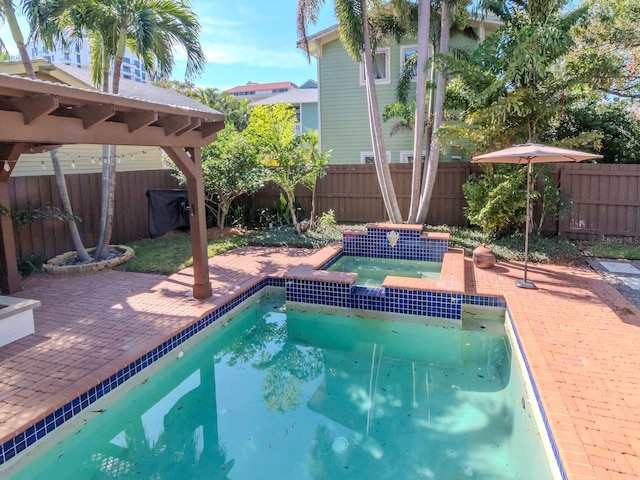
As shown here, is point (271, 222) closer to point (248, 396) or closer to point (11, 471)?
point (248, 396)

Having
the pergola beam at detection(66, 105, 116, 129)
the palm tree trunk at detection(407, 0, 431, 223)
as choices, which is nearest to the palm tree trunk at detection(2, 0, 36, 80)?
the pergola beam at detection(66, 105, 116, 129)

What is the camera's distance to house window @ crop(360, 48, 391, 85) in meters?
13.6

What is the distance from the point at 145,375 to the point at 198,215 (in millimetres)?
2179

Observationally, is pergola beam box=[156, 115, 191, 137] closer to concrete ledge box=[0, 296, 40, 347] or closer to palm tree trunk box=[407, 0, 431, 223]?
concrete ledge box=[0, 296, 40, 347]

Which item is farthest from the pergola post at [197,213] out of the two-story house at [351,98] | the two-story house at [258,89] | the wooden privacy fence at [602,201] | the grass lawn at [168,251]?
the two-story house at [258,89]

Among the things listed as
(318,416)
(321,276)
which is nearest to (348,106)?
(321,276)

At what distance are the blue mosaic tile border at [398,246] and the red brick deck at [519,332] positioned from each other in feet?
3.74

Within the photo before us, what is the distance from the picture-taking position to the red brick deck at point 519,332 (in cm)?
297

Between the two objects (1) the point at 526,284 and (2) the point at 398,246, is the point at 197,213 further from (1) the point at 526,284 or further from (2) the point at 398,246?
(1) the point at 526,284

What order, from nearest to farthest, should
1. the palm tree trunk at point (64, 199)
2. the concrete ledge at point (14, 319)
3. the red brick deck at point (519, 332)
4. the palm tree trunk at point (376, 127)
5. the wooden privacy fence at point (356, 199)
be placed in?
the red brick deck at point (519, 332), the concrete ledge at point (14, 319), the palm tree trunk at point (64, 199), the wooden privacy fence at point (356, 199), the palm tree trunk at point (376, 127)

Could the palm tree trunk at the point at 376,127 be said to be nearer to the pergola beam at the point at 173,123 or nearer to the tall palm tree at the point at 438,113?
the tall palm tree at the point at 438,113

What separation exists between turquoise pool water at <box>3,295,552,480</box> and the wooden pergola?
→ 5.76ft

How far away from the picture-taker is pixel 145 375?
4250 mm

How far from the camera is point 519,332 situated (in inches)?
181
